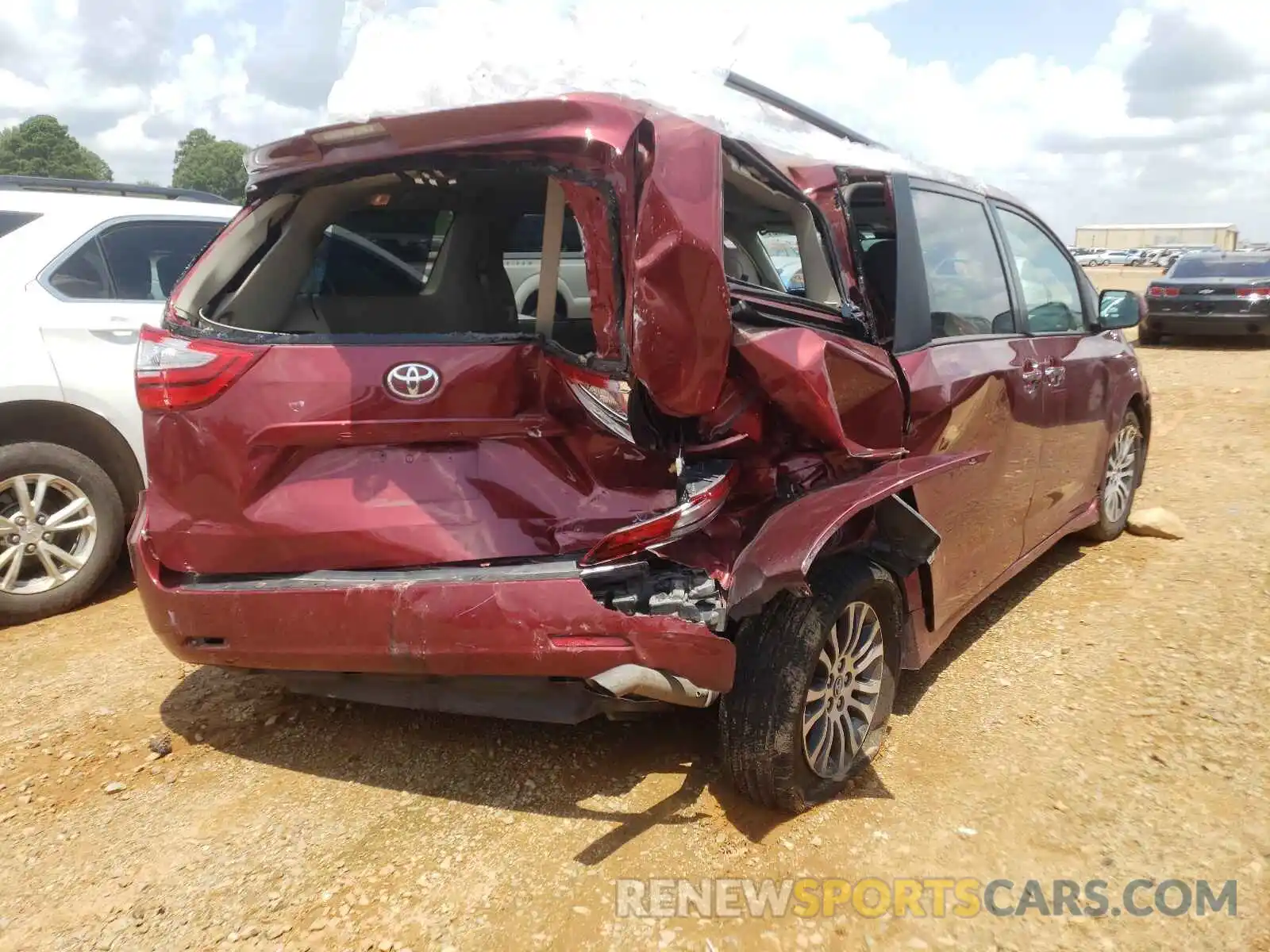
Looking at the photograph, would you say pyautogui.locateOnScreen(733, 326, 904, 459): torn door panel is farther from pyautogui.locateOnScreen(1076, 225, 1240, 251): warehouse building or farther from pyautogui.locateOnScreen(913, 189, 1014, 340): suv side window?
pyautogui.locateOnScreen(1076, 225, 1240, 251): warehouse building

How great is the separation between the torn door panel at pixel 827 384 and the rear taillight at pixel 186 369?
4.34 feet

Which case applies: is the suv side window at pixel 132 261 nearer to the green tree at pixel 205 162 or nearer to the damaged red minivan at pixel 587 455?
the damaged red minivan at pixel 587 455

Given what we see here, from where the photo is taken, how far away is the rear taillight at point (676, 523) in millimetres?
2273

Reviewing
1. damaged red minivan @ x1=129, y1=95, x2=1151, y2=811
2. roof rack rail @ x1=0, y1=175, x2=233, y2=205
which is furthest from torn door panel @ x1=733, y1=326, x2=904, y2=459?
roof rack rail @ x1=0, y1=175, x2=233, y2=205

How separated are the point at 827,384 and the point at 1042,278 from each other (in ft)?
8.13

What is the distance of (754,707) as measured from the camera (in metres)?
2.48

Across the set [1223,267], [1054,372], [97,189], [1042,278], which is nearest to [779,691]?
[1054,372]

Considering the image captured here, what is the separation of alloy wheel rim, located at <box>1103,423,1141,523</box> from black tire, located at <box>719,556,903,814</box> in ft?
10.1

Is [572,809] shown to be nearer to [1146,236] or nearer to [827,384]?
[827,384]

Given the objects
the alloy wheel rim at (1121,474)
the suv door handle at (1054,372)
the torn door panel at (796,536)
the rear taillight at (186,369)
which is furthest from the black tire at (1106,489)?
the rear taillight at (186,369)

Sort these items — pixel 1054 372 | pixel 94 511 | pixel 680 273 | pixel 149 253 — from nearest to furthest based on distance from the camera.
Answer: pixel 680 273
pixel 1054 372
pixel 94 511
pixel 149 253

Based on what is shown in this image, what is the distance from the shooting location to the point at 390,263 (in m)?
3.56

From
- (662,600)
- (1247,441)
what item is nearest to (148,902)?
(662,600)

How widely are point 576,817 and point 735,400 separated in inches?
49.3
